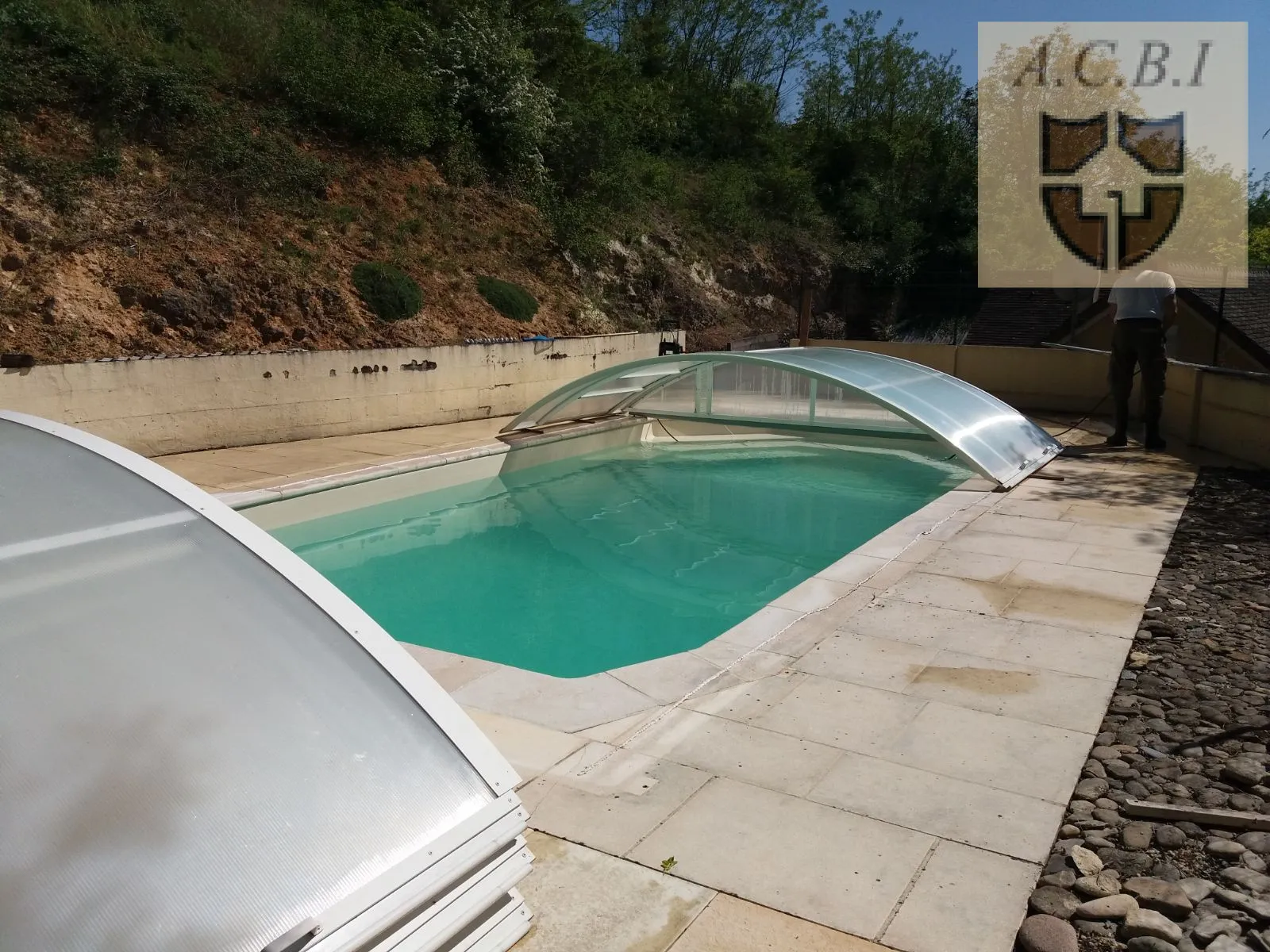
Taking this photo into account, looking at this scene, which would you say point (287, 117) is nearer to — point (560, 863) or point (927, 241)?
point (560, 863)

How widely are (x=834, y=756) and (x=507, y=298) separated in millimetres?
11956

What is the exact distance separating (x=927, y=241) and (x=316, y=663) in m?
25.6

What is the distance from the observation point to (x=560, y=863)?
2764 mm

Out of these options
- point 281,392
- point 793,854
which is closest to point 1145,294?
point 793,854

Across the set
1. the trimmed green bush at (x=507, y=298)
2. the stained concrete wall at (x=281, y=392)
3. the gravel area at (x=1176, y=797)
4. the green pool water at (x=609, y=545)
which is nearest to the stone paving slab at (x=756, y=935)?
the gravel area at (x=1176, y=797)

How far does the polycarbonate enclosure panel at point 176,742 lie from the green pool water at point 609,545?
3289mm

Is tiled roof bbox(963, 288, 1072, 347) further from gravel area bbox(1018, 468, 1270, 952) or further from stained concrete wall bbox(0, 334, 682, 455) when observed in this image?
gravel area bbox(1018, 468, 1270, 952)

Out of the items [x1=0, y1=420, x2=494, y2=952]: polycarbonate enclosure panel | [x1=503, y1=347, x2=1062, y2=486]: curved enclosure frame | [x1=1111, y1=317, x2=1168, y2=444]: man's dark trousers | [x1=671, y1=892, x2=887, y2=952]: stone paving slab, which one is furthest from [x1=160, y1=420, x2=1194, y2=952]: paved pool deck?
[x1=1111, y1=317, x2=1168, y2=444]: man's dark trousers

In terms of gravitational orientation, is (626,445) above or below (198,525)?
below

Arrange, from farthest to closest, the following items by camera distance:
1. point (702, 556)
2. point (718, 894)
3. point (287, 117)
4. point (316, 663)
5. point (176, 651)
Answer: point (287, 117)
point (702, 556)
point (718, 894)
point (316, 663)
point (176, 651)

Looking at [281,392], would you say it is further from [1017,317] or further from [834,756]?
[1017,317]

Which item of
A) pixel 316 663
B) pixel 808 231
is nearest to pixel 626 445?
pixel 316 663

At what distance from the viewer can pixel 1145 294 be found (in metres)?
9.40

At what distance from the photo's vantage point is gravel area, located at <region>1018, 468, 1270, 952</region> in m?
2.44
